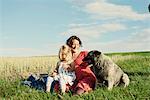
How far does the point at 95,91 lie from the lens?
8.61 m

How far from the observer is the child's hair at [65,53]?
30.3ft

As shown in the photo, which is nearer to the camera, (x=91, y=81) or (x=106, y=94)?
(x=106, y=94)

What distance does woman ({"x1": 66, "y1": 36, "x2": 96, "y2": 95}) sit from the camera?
9164 mm

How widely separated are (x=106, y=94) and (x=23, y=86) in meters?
2.69

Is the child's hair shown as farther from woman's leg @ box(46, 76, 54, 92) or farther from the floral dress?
woman's leg @ box(46, 76, 54, 92)

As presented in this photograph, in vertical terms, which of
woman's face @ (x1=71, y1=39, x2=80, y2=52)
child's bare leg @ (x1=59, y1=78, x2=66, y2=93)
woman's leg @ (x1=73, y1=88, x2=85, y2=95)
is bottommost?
woman's leg @ (x1=73, y1=88, x2=85, y2=95)

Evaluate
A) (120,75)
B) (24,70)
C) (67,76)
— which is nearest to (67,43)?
(67,76)

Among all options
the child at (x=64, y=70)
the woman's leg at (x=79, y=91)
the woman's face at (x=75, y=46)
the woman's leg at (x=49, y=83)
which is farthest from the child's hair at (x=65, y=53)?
the woman's leg at (x=79, y=91)

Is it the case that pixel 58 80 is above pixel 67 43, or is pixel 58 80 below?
below

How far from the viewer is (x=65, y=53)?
9297 mm

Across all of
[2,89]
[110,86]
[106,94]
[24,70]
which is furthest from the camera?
[24,70]

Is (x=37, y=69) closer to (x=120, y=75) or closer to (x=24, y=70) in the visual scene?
(x=24, y=70)

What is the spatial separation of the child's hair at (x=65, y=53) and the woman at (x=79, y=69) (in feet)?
0.39

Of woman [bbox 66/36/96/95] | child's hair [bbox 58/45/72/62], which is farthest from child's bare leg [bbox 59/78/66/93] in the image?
child's hair [bbox 58/45/72/62]
